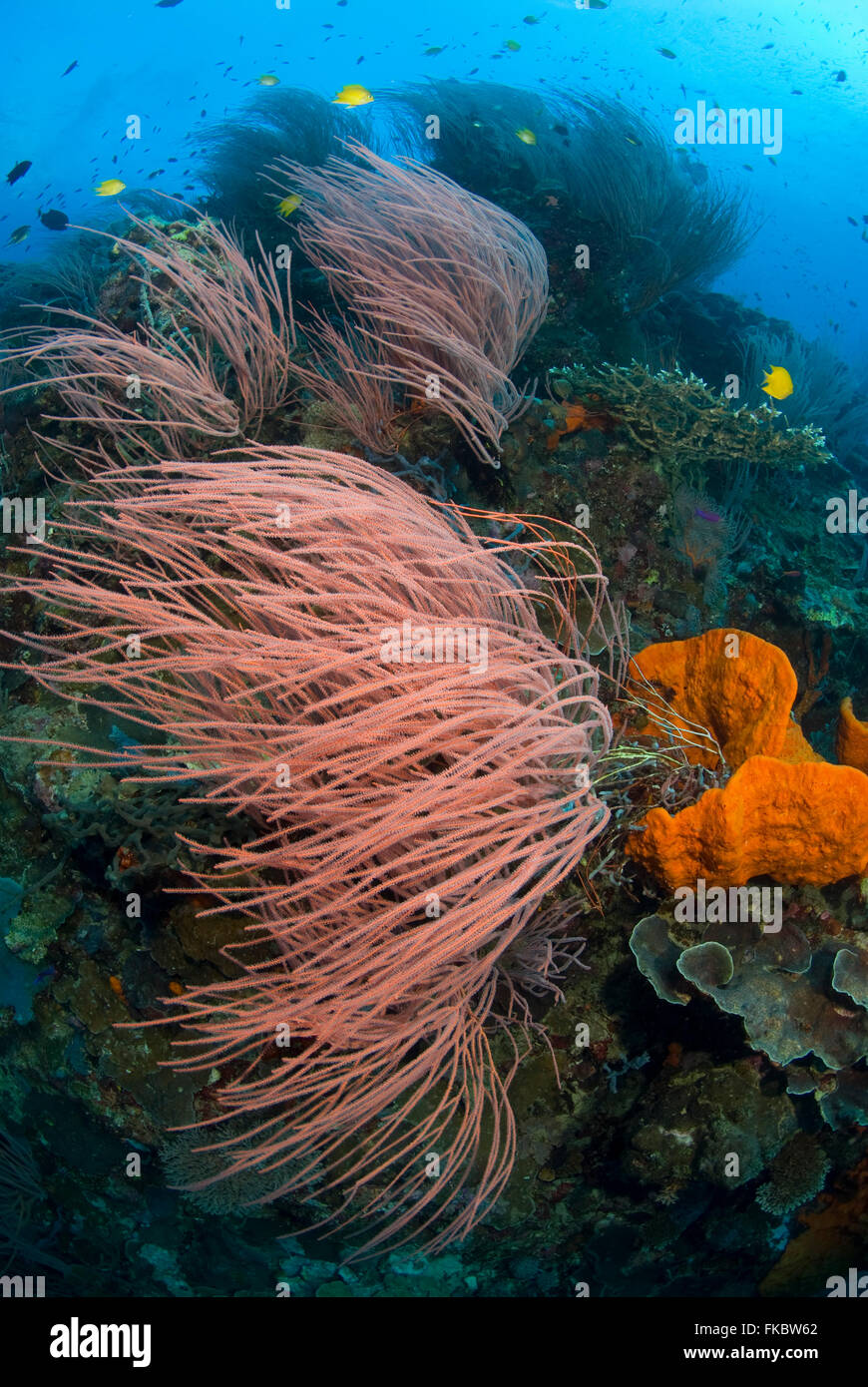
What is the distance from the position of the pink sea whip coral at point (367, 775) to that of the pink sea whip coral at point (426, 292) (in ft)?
5.37

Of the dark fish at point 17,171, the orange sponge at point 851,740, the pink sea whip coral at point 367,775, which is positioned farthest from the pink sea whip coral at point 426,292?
the dark fish at point 17,171

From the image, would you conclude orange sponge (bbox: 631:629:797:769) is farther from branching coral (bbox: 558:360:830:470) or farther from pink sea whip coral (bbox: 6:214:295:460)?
pink sea whip coral (bbox: 6:214:295:460)

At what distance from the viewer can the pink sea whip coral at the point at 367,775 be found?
1.70 metres

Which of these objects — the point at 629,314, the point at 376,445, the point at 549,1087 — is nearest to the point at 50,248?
the point at 629,314

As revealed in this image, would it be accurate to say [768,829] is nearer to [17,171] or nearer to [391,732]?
[391,732]

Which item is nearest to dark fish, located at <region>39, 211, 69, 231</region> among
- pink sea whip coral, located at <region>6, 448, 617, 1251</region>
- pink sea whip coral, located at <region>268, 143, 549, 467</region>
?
pink sea whip coral, located at <region>268, 143, 549, 467</region>

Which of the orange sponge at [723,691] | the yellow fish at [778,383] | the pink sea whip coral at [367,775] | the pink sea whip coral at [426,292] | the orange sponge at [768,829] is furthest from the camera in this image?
the yellow fish at [778,383]

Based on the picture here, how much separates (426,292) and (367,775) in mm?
2935

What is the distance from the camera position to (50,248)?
407 inches

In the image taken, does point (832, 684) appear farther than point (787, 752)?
Yes

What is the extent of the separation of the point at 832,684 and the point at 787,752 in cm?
257

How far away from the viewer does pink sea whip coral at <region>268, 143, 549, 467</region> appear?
355cm

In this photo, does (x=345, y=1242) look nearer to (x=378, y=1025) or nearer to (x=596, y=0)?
(x=378, y=1025)

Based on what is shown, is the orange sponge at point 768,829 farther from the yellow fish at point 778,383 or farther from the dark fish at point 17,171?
the dark fish at point 17,171
